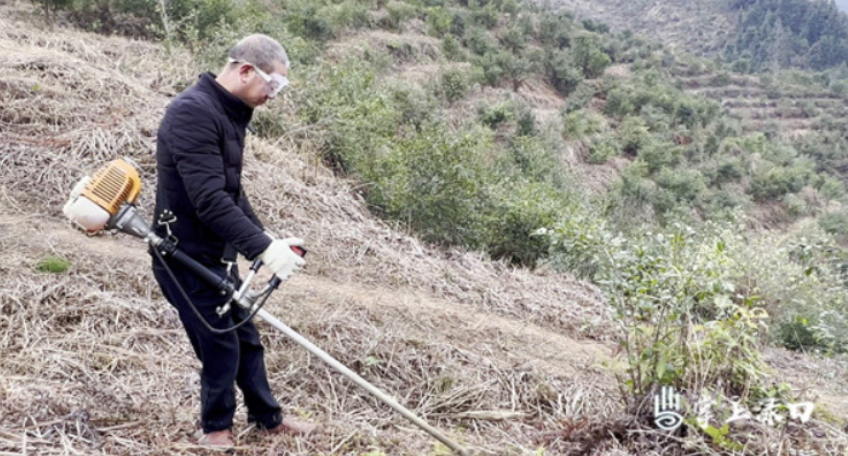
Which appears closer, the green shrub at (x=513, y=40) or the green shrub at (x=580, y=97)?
the green shrub at (x=580, y=97)

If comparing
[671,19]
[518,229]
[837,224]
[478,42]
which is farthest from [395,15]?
[671,19]

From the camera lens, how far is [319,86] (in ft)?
32.8

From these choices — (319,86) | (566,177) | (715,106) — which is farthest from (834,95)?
(319,86)

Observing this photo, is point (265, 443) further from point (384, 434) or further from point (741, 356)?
point (741, 356)

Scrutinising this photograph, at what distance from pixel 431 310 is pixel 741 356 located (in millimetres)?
3022

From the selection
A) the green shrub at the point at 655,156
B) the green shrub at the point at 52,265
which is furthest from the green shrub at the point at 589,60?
the green shrub at the point at 52,265

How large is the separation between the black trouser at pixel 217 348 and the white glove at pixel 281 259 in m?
0.35

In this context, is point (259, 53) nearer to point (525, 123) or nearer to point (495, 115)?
point (495, 115)

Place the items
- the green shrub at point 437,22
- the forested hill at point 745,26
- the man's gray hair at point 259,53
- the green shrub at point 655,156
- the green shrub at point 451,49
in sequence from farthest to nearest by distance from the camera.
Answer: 1. the forested hill at point 745,26
2. the green shrub at point 437,22
3. the green shrub at point 451,49
4. the green shrub at point 655,156
5. the man's gray hair at point 259,53

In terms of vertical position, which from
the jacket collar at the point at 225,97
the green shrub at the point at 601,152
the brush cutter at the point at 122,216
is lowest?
the green shrub at the point at 601,152

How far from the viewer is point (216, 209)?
2.35 metres

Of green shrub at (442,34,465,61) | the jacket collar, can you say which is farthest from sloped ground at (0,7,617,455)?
green shrub at (442,34,465,61)

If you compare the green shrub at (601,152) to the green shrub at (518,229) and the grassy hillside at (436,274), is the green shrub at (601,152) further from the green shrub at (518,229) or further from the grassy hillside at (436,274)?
the green shrub at (518,229)

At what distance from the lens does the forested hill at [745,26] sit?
66.1 meters
